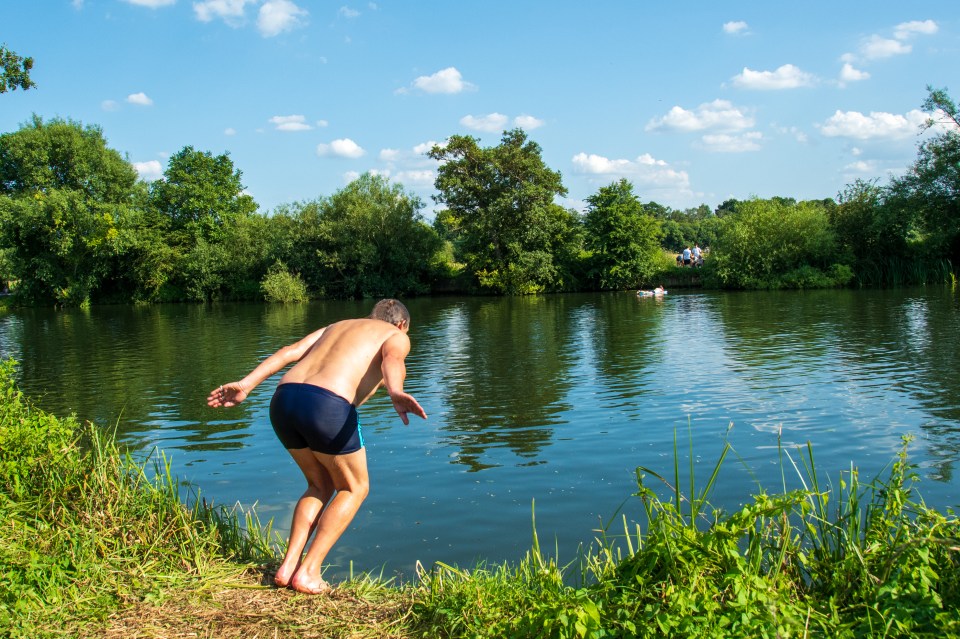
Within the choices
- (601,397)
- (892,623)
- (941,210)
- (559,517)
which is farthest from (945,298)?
(892,623)

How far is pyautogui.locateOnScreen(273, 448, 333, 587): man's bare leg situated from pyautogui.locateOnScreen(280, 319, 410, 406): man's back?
480mm

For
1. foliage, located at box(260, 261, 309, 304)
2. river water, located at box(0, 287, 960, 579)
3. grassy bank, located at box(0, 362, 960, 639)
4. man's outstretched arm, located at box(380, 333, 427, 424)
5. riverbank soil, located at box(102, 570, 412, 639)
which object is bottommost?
river water, located at box(0, 287, 960, 579)

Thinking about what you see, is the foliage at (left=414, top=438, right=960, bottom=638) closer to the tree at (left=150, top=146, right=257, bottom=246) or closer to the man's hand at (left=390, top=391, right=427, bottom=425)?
the man's hand at (left=390, top=391, right=427, bottom=425)

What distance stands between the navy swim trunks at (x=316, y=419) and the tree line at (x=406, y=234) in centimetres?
4804

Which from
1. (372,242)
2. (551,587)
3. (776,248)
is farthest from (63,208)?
(551,587)

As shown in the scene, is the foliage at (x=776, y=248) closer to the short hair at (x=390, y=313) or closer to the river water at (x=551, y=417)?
the river water at (x=551, y=417)

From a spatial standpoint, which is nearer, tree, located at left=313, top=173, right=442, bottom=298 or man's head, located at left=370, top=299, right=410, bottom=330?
man's head, located at left=370, top=299, right=410, bottom=330

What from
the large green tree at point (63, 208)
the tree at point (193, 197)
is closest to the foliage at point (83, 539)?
the large green tree at point (63, 208)

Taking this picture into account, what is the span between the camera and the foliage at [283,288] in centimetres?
5509

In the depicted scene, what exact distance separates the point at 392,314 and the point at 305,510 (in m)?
1.48

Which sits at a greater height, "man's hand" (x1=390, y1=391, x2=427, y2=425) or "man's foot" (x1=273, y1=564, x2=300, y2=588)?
"man's hand" (x1=390, y1=391, x2=427, y2=425)

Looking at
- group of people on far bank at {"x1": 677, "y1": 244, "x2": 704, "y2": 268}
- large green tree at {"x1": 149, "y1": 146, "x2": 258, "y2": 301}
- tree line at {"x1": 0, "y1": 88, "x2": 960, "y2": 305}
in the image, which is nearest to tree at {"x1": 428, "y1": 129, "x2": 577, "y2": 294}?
tree line at {"x1": 0, "y1": 88, "x2": 960, "y2": 305}

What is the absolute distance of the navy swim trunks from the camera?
4539mm

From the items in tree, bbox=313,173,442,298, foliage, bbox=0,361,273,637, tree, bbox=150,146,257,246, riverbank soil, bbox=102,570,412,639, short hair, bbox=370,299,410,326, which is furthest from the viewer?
tree, bbox=150,146,257,246
